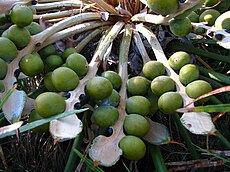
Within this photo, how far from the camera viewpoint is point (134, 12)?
142 centimetres

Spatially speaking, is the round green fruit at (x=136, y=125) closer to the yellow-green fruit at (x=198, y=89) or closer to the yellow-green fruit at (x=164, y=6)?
the yellow-green fruit at (x=198, y=89)

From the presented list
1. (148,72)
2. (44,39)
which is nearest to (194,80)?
(148,72)

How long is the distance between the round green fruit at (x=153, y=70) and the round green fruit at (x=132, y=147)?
0.68 ft

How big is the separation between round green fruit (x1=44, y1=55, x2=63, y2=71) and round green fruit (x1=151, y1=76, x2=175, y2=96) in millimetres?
259

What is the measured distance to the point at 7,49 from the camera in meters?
1.05

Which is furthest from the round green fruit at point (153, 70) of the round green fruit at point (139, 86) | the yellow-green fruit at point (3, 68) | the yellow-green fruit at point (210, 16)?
the yellow-green fruit at point (3, 68)

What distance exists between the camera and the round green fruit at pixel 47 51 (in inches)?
46.1

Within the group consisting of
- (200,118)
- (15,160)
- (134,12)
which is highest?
(134,12)

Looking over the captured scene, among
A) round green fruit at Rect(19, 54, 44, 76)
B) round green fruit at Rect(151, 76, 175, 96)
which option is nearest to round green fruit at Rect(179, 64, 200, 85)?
round green fruit at Rect(151, 76, 175, 96)

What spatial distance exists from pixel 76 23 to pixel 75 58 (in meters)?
0.26

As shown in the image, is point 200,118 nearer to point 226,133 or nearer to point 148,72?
point 148,72

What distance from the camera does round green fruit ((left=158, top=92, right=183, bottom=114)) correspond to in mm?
1004

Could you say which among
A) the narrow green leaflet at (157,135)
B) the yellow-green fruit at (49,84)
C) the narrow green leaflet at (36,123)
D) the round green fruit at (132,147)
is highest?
the narrow green leaflet at (36,123)

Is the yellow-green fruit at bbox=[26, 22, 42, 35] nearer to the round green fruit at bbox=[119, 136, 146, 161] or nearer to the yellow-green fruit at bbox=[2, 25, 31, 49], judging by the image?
the yellow-green fruit at bbox=[2, 25, 31, 49]
